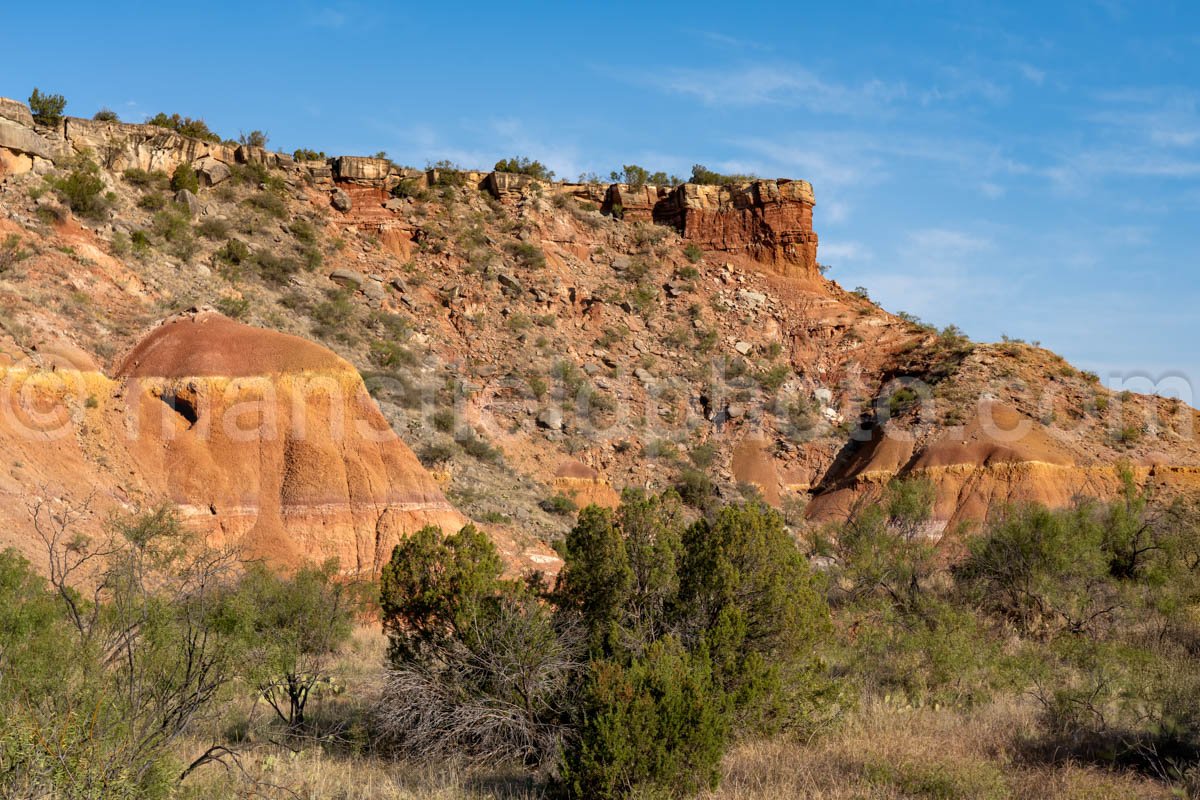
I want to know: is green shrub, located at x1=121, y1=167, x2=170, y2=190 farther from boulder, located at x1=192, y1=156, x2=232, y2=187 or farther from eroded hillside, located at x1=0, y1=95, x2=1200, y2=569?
boulder, located at x1=192, y1=156, x2=232, y2=187

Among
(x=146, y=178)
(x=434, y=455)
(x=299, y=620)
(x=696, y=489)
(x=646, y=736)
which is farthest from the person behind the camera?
→ (x=696, y=489)

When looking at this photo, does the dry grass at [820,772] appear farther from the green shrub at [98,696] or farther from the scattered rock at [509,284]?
the scattered rock at [509,284]

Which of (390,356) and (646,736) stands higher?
(390,356)

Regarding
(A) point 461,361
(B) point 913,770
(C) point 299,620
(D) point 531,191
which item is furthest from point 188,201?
(B) point 913,770

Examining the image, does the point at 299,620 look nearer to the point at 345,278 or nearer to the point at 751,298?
the point at 345,278

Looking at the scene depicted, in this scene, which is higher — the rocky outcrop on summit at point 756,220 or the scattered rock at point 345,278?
the rocky outcrop on summit at point 756,220

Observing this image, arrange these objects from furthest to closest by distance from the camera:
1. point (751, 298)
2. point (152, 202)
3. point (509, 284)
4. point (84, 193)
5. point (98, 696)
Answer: point (751, 298)
point (509, 284)
point (152, 202)
point (84, 193)
point (98, 696)

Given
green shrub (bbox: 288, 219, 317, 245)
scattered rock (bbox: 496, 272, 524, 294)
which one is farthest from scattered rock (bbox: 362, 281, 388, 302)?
scattered rock (bbox: 496, 272, 524, 294)

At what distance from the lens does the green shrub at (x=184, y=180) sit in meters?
38.9

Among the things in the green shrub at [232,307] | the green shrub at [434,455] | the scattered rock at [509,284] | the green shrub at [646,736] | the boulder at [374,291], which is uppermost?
the scattered rock at [509,284]

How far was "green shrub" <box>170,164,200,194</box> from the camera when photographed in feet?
128

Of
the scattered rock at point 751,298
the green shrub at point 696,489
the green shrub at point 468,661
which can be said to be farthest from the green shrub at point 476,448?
the green shrub at point 468,661

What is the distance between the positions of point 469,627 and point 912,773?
4427 millimetres

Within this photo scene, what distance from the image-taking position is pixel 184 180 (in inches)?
1540
